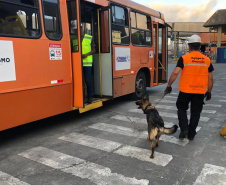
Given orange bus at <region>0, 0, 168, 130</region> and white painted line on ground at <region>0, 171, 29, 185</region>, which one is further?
orange bus at <region>0, 0, 168, 130</region>

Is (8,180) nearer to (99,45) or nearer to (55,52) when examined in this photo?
(55,52)

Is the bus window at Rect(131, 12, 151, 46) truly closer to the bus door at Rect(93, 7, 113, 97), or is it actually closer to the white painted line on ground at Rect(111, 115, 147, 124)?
the bus door at Rect(93, 7, 113, 97)

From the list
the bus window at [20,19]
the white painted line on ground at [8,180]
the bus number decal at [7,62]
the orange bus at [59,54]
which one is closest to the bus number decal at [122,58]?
the orange bus at [59,54]

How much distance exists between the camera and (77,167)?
3.34m

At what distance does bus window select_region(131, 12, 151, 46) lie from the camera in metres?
7.11

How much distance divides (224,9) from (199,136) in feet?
100

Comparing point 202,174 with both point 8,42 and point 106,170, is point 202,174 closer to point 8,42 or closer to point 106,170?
point 106,170

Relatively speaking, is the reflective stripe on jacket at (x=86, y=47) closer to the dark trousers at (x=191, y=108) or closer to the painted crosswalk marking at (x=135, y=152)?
the painted crosswalk marking at (x=135, y=152)

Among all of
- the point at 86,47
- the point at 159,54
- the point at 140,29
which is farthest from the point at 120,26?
the point at 159,54

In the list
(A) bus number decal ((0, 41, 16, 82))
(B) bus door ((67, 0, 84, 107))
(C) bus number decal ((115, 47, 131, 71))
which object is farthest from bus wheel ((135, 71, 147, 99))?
(A) bus number decal ((0, 41, 16, 82))

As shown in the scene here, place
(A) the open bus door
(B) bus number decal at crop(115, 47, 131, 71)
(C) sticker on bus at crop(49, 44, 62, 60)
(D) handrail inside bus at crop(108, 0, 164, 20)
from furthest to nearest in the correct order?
(A) the open bus door, (D) handrail inside bus at crop(108, 0, 164, 20), (B) bus number decal at crop(115, 47, 131, 71), (C) sticker on bus at crop(49, 44, 62, 60)

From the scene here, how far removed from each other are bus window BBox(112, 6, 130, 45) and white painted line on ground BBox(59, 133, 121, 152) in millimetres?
2877

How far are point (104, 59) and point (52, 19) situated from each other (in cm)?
193

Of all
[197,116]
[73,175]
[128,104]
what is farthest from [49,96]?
[128,104]
